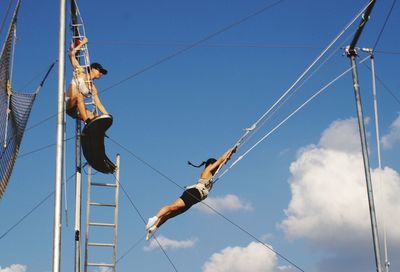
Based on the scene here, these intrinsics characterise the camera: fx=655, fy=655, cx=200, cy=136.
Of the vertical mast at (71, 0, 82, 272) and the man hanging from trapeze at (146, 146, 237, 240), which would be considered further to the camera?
the man hanging from trapeze at (146, 146, 237, 240)

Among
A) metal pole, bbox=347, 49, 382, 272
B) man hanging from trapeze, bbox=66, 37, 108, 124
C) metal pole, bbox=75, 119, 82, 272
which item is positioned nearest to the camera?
metal pole, bbox=75, 119, 82, 272

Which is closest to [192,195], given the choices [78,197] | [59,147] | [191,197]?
[191,197]

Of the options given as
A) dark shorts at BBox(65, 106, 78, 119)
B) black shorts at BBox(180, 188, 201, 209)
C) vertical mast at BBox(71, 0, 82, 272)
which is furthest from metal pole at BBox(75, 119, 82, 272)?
black shorts at BBox(180, 188, 201, 209)

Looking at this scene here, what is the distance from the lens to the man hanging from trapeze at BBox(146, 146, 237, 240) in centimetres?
1281

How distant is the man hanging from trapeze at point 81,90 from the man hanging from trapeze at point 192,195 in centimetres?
230

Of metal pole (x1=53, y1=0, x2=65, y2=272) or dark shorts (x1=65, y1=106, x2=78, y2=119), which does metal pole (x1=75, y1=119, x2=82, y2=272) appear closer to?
dark shorts (x1=65, y1=106, x2=78, y2=119)

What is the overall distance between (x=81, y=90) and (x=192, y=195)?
9.94 ft

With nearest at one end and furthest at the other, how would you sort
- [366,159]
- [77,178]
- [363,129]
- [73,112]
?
[77,178] < [73,112] < [366,159] < [363,129]

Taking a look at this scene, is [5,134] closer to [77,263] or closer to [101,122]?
[101,122]

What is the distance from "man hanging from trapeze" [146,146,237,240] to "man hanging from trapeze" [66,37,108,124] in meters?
2.30

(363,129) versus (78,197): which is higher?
(363,129)

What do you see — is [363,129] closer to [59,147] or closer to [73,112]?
[73,112]

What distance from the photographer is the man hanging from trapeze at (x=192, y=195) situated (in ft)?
42.0

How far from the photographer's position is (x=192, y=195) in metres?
13.2
